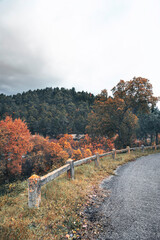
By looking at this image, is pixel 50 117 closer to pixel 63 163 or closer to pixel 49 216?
pixel 63 163

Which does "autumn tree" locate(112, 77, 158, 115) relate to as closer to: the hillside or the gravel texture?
the gravel texture

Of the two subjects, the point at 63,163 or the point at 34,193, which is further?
the point at 63,163

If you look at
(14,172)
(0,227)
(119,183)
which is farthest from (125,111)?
(14,172)

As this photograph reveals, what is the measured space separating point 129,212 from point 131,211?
0.10 meters

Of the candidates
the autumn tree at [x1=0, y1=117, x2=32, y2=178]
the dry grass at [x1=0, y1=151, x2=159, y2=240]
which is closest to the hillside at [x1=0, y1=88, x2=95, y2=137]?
the autumn tree at [x1=0, y1=117, x2=32, y2=178]

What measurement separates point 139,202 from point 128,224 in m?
1.42

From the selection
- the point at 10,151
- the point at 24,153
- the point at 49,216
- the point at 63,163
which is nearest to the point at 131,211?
the point at 49,216

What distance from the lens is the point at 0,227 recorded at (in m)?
2.91

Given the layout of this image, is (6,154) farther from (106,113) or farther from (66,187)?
(66,187)

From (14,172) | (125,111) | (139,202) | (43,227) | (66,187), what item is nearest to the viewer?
(43,227)

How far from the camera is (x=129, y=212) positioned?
3865mm

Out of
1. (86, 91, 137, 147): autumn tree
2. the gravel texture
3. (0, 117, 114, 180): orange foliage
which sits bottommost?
(0, 117, 114, 180): orange foliage

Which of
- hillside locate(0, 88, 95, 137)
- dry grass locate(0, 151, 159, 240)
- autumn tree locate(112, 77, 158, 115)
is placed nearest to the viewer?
dry grass locate(0, 151, 159, 240)

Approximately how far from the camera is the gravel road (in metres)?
3.02
